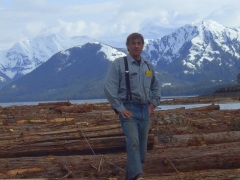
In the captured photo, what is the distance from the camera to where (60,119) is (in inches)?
798

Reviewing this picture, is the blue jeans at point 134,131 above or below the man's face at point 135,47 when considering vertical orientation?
below

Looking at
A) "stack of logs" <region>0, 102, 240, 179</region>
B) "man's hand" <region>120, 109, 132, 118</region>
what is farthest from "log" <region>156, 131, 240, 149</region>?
"man's hand" <region>120, 109, 132, 118</region>

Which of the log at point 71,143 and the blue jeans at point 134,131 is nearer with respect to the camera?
the blue jeans at point 134,131

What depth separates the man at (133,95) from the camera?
28.6ft

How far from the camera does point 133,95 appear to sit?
882cm

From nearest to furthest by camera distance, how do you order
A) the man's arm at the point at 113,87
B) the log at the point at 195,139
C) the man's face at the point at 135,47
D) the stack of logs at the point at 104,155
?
1. the man's arm at the point at 113,87
2. the man's face at the point at 135,47
3. the stack of logs at the point at 104,155
4. the log at the point at 195,139

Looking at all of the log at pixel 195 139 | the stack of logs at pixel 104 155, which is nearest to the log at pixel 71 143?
the stack of logs at pixel 104 155

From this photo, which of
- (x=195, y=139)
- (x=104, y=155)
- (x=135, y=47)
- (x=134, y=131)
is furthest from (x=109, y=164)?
(x=195, y=139)

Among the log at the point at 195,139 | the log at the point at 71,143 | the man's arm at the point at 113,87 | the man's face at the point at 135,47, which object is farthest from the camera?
the log at the point at 195,139

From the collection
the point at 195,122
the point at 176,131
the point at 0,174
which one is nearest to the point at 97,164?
the point at 0,174

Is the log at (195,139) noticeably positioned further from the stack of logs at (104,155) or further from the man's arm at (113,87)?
the man's arm at (113,87)

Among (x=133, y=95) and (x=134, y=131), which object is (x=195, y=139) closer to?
(x=134, y=131)

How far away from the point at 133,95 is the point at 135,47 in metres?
0.82

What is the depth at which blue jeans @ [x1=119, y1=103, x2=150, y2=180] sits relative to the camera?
29.1 feet
